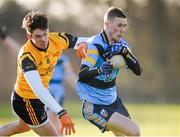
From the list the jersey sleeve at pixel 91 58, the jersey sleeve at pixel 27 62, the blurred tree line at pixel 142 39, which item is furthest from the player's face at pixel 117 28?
the blurred tree line at pixel 142 39

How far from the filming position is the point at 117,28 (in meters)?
10.5

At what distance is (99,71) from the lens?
1016cm

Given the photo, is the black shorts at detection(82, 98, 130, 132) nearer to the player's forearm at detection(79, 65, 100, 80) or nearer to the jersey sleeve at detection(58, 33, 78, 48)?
the player's forearm at detection(79, 65, 100, 80)

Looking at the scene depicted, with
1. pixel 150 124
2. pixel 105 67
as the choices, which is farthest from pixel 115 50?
pixel 150 124

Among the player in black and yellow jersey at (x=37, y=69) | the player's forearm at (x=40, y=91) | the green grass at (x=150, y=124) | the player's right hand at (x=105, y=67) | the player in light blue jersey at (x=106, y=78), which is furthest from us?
the green grass at (x=150, y=124)

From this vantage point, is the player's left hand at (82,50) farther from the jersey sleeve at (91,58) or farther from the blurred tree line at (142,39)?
the blurred tree line at (142,39)

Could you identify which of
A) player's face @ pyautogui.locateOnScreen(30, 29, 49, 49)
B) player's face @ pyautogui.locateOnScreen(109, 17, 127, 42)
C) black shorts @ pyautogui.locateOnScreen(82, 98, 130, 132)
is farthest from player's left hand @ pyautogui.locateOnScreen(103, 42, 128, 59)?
player's face @ pyautogui.locateOnScreen(30, 29, 49, 49)

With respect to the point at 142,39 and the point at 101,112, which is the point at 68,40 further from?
the point at 142,39

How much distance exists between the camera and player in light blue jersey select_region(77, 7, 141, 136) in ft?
33.7

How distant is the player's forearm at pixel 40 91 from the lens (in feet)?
31.6

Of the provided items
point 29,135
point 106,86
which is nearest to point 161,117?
point 29,135

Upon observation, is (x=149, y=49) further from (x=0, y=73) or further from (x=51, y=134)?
(x=51, y=134)

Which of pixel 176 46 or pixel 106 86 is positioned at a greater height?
pixel 106 86

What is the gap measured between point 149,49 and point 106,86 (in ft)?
101
